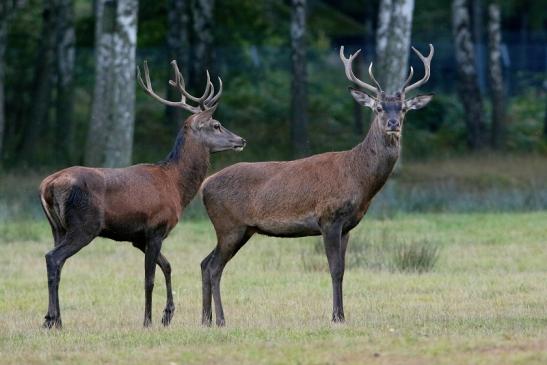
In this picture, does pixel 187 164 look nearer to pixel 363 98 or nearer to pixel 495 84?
pixel 363 98

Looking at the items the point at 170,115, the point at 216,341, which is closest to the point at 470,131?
the point at 170,115

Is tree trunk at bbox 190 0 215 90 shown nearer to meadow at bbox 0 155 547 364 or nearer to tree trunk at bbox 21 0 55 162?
tree trunk at bbox 21 0 55 162

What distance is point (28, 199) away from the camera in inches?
836

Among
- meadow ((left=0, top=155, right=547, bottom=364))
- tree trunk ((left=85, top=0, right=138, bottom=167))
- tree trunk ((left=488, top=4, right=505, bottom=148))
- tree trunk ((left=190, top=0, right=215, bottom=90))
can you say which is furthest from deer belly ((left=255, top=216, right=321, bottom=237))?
tree trunk ((left=488, top=4, right=505, bottom=148))

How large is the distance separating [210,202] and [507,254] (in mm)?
5425

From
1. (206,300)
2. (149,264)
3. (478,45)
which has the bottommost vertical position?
(206,300)

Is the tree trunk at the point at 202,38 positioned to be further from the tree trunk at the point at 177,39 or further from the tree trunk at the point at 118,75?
the tree trunk at the point at 118,75

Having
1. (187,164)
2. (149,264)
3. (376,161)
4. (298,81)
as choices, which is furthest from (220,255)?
(298,81)

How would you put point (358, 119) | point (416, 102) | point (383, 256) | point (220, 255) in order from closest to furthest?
point (220, 255), point (416, 102), point (383, 256), point (358, 119)

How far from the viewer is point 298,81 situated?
28625 millimetres

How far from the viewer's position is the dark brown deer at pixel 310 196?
12023mm

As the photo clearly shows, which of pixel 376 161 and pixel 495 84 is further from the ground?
pixel 495 84

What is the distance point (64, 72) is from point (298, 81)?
502cm

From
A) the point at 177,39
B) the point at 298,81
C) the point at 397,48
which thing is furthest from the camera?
the point at 177,39
